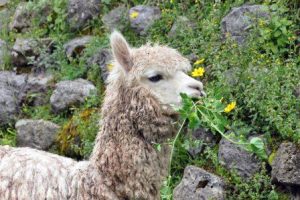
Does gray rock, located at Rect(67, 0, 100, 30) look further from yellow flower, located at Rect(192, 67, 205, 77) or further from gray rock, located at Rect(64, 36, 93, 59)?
yellow flower, located at Rect(192, 67, 205, 77)

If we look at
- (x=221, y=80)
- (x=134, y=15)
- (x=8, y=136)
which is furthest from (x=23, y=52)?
(x=221, y=80)

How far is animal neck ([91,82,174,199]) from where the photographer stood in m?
4.55

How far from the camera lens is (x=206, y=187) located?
5816 mm

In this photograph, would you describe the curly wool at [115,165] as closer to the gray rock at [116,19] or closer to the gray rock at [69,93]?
the gray rock at [69,93]

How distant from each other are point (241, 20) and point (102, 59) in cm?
160

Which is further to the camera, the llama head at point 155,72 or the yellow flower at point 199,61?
the yellow flower at point 199,61

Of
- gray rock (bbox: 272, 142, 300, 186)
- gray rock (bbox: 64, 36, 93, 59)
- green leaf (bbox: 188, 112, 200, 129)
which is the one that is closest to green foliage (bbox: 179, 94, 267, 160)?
green leaf (bbox: 188, 112, 200, 129)

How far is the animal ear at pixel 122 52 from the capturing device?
4.82m

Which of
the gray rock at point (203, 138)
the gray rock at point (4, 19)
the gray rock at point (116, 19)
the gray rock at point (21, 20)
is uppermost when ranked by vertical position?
the gray rock at point (116, 19)

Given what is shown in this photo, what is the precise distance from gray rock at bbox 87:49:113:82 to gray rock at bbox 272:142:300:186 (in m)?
2.62

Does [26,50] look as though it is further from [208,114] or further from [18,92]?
[208,114]

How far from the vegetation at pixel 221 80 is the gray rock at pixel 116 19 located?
78 millimetres

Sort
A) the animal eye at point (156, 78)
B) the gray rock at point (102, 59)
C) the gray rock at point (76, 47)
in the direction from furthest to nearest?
the gray rock at point (76, 47) < the gray rock at point (102, 59) < the animal eye at point (156, 78)

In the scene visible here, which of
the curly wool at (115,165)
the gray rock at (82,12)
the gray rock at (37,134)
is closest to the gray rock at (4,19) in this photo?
the gray rock at (82,12)
